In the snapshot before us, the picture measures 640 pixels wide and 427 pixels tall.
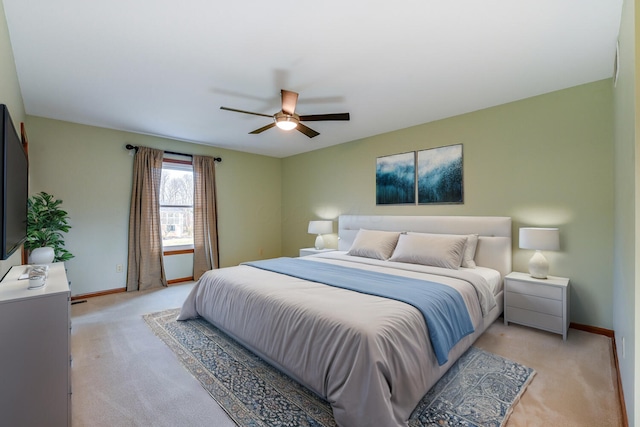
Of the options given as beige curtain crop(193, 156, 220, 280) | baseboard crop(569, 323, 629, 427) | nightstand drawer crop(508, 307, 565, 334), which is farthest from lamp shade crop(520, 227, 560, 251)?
beige curtain crop(193, 156, 220, 280)

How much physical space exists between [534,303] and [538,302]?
0.04 metres

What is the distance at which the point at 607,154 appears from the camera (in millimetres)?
2703

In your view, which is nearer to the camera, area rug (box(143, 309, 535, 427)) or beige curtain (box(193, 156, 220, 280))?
area rug (box(143, 309, 535, 427))

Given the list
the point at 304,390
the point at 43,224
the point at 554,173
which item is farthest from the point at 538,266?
the point at 43,224

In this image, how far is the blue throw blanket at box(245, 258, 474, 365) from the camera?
1.89 meters

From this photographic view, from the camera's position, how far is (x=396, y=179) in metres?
4.34

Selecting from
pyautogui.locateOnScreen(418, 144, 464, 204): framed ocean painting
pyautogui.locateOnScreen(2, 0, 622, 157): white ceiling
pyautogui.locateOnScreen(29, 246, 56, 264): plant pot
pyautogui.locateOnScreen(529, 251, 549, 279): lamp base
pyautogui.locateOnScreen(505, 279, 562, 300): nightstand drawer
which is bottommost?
pyautogui.locateOnScreen(505, 279, 562, 300): nightstand drawer

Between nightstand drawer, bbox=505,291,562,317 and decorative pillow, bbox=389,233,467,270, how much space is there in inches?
23.7

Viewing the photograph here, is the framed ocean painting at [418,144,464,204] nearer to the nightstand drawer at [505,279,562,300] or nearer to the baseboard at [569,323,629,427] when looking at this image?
the nightstand drawer at [505,279,562,300]

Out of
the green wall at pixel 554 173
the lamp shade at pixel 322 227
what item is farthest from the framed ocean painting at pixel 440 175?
the lamp shade at pixel 322 227

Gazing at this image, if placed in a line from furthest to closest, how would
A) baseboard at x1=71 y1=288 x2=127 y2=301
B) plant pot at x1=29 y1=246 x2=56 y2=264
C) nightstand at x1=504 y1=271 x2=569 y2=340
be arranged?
baseboard at x1=71 y1=288 x2=127 y2=301 → plant pot at x1=29 y1=246 x2=56 y2=264 → nightstand at x1=504 y1=271 x2=569 y2=340

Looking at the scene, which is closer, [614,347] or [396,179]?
[614,347]

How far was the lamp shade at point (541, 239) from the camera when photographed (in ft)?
9.11

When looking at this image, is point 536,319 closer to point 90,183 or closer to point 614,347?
point 614,347
